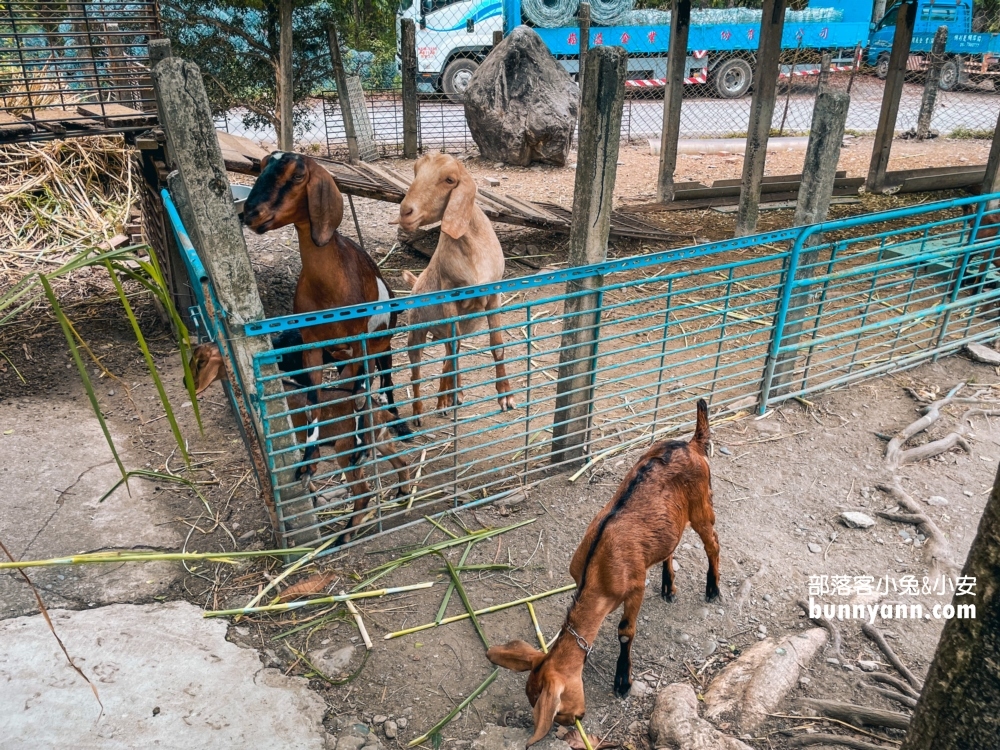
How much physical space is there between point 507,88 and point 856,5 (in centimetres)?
889

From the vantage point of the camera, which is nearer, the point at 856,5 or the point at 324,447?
the point at 324,447

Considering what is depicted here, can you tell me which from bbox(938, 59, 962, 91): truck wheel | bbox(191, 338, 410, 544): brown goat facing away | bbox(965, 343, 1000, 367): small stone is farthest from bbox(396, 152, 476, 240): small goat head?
bbox(938, 59, 962, 91): truck wheel

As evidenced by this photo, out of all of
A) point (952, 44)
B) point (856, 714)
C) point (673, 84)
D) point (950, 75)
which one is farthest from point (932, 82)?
point (856, 714)

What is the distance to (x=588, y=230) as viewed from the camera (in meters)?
4.11

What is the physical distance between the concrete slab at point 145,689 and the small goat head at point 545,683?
76cm

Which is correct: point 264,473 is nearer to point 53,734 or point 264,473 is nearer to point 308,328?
point 308,328

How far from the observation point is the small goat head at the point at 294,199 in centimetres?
362

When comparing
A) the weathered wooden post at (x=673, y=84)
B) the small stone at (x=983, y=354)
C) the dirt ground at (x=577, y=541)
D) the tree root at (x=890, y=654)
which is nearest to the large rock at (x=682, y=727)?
the dirt ground at (x=577, y=541)

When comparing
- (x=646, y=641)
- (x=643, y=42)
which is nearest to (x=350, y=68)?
(x=643, y=42)

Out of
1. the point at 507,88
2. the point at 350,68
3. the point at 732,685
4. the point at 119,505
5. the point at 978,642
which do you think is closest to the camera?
the point at 978,642

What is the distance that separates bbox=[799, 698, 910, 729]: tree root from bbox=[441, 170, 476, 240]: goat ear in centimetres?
302

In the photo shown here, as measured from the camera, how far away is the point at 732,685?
3148 mm

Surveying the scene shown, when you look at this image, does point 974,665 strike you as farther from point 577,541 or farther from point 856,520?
point 856,520

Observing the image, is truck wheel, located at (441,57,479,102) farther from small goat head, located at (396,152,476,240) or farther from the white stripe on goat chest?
the white stripe on goat chest
